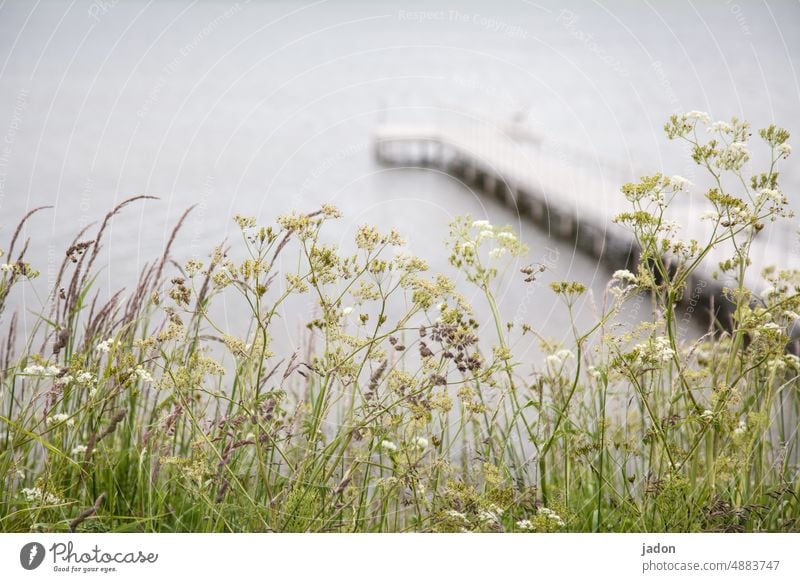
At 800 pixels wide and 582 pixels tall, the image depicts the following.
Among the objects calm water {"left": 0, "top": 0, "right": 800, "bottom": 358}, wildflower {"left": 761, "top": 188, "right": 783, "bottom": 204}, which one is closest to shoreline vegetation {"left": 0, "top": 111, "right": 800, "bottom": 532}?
wildflower {"left": 761, "top": 188, "right": 783, "bottom": 204}

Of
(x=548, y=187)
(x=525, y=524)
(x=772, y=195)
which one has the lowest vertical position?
(x=525, y=524)

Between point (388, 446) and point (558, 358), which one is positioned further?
point (558, 358)

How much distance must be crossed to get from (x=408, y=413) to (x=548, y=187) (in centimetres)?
66

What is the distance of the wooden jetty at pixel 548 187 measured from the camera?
6.29 feet

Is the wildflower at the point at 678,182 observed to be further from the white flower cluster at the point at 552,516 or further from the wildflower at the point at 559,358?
the white flower cluster at the point at 552,516

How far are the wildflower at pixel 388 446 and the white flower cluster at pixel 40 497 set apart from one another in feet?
2.01

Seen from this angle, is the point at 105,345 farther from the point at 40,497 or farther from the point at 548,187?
the point at 548,187

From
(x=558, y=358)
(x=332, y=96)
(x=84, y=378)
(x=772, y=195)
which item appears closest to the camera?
(x=84, y=378)

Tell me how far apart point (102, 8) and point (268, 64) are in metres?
0.37

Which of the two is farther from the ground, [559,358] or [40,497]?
[559,358]

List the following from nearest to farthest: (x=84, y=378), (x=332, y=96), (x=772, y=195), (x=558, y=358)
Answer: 1. (x=84, y=378)
2. (x=772, y=195)
3. (x=558, y=358)
4. (x=332, y=96)

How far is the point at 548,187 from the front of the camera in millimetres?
1952

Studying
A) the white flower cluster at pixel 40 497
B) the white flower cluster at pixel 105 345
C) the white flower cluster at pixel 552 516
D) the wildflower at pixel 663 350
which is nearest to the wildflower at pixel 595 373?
the wildflower at pixel 663 350

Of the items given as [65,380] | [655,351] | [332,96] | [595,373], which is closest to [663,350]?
[655,351]
